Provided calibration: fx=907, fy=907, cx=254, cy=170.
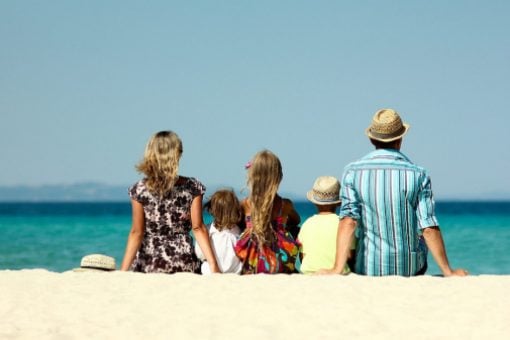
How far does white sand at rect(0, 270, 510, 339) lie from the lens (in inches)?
242

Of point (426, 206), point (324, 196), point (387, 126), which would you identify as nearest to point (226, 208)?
point (324, 196)

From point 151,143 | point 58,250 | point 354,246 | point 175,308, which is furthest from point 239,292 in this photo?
point 58,250

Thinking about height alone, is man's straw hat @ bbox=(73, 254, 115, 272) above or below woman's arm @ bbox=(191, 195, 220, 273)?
below

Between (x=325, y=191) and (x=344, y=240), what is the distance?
73cm

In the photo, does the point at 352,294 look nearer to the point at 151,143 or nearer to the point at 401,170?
the point at 401,170

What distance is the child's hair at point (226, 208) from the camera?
26.3ft

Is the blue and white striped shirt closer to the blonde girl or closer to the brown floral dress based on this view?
the blonde girl

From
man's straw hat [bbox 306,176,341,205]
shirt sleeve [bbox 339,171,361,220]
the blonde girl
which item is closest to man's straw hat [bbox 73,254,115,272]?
the blonde girl

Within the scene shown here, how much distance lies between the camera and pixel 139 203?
Answer: 312 inches

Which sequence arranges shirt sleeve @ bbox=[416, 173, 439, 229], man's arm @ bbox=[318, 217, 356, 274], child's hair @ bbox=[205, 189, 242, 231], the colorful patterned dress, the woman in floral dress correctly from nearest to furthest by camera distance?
shirt sleeve @ bbox=[416, 173, 439, 229] → man's arm @ bbox=[318, 217, 356, 274] → the woman in floral dress → the colorful patterned dress → child's hair @ bbox=[205, 189, 242, 231]

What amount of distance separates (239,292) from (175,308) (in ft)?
1.92

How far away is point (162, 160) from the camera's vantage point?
7.71 metres

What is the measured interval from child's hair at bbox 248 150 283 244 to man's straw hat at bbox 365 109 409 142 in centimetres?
89

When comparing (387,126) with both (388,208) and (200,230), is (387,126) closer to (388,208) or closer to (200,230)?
(388,208)
